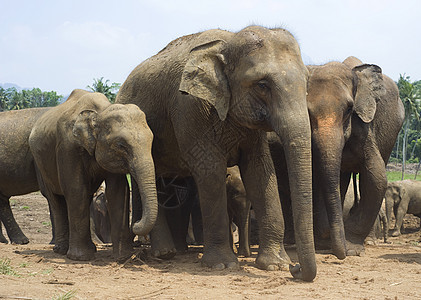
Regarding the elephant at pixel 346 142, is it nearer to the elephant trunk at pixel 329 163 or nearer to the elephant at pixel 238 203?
the elephant trunk at pixel 329 163

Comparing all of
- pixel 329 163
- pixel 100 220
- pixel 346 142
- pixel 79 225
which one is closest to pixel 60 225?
pixel 79 225

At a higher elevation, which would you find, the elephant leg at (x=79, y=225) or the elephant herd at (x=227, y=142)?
the elephant herd at (x=227, y=142)

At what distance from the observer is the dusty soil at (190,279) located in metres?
5.56

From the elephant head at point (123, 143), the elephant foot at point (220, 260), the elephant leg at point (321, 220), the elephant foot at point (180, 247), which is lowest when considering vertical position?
the elephant foot at point (180, 247)

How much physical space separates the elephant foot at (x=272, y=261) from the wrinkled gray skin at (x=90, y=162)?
140 cm

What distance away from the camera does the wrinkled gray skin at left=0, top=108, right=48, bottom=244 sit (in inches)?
430

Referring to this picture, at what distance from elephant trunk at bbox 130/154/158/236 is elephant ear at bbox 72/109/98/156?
809 mm

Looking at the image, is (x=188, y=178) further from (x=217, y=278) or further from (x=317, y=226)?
(x=217, y=278)

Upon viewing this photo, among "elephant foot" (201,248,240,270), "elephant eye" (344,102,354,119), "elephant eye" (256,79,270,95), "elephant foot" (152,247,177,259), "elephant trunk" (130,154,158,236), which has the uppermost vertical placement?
"elephant eye" (256,79,270,95)

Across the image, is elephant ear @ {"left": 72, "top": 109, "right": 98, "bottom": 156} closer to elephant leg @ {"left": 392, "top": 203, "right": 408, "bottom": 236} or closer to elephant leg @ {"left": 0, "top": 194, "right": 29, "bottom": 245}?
elephant leg @ {"left": 0, "top": 194, "right": 29, "bottom": 245}

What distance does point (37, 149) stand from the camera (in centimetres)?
871

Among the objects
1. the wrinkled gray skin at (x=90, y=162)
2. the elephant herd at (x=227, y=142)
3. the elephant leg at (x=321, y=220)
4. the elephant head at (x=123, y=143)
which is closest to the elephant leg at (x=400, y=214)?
the elephant herd at (x=227, y=142)

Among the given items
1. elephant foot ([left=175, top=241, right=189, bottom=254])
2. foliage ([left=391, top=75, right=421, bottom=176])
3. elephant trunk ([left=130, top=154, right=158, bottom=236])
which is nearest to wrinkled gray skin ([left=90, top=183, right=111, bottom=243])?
elephant foot ([left=175, top=241, right=189, bottom=254])

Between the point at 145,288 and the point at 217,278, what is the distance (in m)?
0.90
